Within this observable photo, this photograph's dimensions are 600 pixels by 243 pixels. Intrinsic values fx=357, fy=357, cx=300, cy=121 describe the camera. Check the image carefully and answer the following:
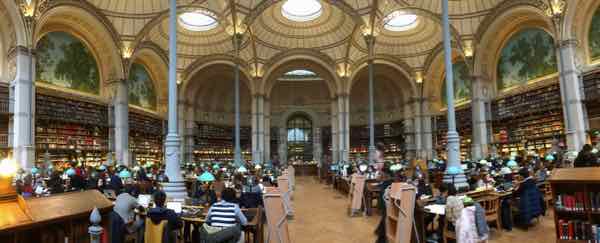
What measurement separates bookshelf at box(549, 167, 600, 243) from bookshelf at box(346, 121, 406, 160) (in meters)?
23.8

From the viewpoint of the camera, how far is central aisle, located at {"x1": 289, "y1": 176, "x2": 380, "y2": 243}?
700cm

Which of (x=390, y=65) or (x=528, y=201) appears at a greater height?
(x=390, y=65)

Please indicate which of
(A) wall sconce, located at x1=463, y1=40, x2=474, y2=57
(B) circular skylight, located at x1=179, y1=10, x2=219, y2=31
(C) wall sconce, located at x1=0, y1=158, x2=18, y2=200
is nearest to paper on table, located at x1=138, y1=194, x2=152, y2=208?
(C) wall sconce, located at x1=0, y1=158, x2=18, y2=200

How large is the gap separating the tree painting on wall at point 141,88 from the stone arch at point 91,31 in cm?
146

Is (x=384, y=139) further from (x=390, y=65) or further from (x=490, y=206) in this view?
(x=490, y=206)

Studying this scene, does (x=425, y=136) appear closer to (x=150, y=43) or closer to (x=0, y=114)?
(x=150, y=43)

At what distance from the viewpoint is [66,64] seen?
58.6 feet

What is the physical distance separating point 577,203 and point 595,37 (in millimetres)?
14411

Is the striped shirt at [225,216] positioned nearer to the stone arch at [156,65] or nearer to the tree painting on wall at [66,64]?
the tree painting on wall at [66,64]

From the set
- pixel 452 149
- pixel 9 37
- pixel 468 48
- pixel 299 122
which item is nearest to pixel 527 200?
pixel 452 149

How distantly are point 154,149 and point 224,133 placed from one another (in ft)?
22.8

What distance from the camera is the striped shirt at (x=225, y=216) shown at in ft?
14.9

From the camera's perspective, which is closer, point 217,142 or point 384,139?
point 217,142

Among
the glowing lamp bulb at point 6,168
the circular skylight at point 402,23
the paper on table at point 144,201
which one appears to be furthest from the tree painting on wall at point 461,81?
the glowing lamp bulb at point 6,168
